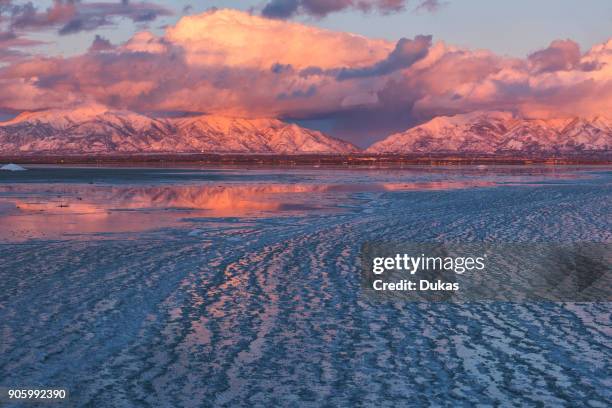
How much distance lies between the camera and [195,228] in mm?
30672

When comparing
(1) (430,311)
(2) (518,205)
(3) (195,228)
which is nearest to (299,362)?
(1) (430,311)

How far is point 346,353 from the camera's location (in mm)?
12758

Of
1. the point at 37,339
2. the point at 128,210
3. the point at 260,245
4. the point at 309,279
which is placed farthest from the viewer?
the point at 128,210

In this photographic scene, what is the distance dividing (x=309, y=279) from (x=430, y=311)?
4338 millimetres

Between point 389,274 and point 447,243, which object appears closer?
point 389,274

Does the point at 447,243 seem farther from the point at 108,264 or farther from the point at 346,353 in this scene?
the point at 346,353

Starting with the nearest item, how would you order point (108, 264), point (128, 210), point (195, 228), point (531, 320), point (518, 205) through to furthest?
1. point (531, 320)
2. point (108, 264)
3. point (195, 228)
4. point (128, 210)
5. point (518, 205)

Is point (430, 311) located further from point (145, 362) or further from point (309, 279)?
point (145, 362)

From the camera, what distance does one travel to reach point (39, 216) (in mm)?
35188

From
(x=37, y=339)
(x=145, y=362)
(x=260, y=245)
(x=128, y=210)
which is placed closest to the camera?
(x=145, y=362)

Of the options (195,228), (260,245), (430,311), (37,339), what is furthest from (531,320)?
(195,228)

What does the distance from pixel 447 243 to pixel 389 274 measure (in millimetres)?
6337

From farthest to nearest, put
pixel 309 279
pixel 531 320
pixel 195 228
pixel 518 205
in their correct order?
pixel 518 205 → pixel 195 228 → pixel 309 279 → pixel 531 320

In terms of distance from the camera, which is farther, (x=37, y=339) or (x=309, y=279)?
(x=309, y=279)
